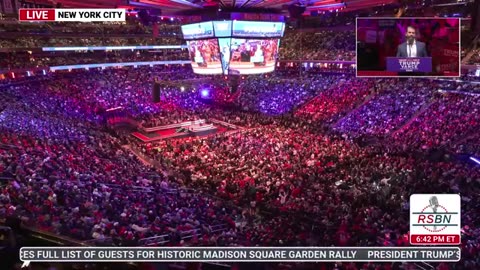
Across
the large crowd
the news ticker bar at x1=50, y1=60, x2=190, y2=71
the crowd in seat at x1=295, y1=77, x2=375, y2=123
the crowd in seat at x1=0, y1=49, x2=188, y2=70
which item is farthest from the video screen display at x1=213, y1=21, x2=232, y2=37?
the news ticker bar at x1=50, y1=60, x2=190, y2=71

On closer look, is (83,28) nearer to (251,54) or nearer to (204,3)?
(251,54)

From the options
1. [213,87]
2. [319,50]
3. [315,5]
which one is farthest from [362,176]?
[319,50]

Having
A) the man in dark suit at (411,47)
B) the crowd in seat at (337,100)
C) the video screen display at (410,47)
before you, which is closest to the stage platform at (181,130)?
the crowd in seat at (337,100)

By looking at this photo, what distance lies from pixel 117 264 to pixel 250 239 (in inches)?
134

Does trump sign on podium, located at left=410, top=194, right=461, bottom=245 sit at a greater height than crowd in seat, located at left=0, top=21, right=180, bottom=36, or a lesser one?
lesser

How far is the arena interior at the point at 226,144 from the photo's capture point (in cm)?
865

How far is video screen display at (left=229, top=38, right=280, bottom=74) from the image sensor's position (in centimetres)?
Answer: 1652

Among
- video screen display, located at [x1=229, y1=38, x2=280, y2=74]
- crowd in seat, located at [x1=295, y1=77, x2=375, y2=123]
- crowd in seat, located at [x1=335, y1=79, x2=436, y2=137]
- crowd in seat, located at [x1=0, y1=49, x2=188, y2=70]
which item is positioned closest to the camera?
video screen display, located at [x1=229, y1=38, x2=280, y2=74]

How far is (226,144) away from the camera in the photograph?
2075 centimetres

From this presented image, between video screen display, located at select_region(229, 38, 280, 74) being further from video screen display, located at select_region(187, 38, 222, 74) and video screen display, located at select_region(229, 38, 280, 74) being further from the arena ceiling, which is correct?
the arena ceiling

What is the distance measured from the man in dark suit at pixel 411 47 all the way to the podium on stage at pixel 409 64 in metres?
0.18

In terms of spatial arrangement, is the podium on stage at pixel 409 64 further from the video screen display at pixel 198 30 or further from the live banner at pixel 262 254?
the live banner at pixel 262 254

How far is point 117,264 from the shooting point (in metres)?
6.30

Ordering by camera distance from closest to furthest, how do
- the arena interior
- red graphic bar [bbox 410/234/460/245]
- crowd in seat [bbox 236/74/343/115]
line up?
red graphic bar [bbox 410/234/460/245]
the arena interior
crowd in seat [bbox 236/74/343/115]
